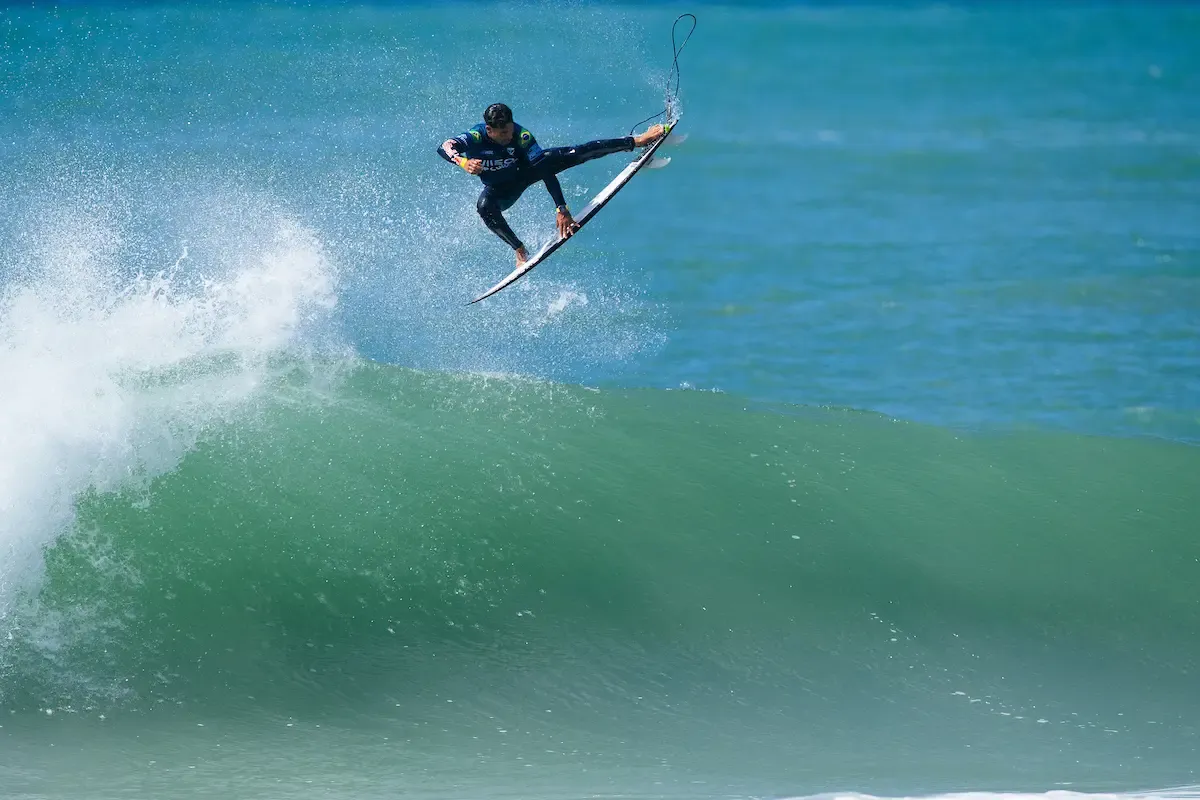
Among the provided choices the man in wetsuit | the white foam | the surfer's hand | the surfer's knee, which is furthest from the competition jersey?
the white foam

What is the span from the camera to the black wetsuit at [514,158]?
916cm

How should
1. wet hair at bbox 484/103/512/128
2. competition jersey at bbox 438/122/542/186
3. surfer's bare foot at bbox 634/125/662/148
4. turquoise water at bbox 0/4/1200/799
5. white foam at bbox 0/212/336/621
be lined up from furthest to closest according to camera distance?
1. surfer's bare foot at bbox 634/125/662/148
2. competition jersey at bbox 438/122/542/186
3. wet hair at bbox 484/103/512/128
4. white foam at bbox 0/212/336/621
5. turquoise water at bbox 0/4/1200/799

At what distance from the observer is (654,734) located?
7.37m

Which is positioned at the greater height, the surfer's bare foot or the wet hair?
the surfer's bare foot

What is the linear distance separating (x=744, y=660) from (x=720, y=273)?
920 cm

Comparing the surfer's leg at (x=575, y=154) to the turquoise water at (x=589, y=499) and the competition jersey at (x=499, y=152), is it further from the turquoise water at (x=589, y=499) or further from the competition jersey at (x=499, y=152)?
the turquoise water at (x=589, y=499)

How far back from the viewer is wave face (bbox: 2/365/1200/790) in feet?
24.6

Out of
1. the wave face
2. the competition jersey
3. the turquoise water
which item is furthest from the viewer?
the competition jersey

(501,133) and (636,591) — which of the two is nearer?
(636,591)

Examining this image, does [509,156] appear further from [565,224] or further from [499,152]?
[565,224]

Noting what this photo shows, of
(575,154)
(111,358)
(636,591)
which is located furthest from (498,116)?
(111,358)

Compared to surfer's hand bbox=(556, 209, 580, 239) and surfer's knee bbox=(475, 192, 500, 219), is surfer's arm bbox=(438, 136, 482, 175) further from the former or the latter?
surfer's hand bbox=(556, 209, 580, 239)

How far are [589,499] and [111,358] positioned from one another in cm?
358

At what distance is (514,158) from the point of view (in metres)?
9.31
